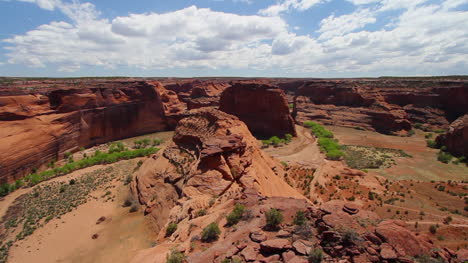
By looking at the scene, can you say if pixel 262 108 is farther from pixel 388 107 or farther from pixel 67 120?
pixel 67 120

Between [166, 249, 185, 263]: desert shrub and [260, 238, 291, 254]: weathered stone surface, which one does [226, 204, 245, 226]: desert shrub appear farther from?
[260, 238, 291, 254]: weathered stone surface

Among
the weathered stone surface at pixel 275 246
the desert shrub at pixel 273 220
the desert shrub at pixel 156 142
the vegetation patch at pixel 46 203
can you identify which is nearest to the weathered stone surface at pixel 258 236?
the weathered stone surface at pixel 275 246

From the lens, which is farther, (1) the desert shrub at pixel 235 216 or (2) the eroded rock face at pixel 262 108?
(2) the eroded rock face at pixel 262 108

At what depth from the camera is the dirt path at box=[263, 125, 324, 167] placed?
33.5 meters

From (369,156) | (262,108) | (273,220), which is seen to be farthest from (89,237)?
(262,108)

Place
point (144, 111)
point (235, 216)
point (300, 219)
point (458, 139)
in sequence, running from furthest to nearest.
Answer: point (144, 111) → point (458, 139) → point (235, 216) → point (300, 219)

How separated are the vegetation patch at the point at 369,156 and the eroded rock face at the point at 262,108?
39.9 ft

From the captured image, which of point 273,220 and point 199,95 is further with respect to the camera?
point 199,95

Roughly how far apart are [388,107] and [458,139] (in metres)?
22.7

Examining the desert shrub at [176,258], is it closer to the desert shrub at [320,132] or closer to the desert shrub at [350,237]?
the desert shrub at [350,237]

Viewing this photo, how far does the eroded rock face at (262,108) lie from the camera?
152 ft

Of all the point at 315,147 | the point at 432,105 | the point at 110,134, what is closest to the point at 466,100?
the point at 432,105

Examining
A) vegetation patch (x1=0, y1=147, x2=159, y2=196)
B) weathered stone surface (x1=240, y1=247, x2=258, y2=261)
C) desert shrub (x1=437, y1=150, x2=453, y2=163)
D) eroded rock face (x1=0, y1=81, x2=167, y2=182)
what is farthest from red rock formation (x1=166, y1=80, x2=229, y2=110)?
weathered stone surface (x1=240, y1=247, x2=258, y2=261)

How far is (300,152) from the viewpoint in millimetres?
38062
